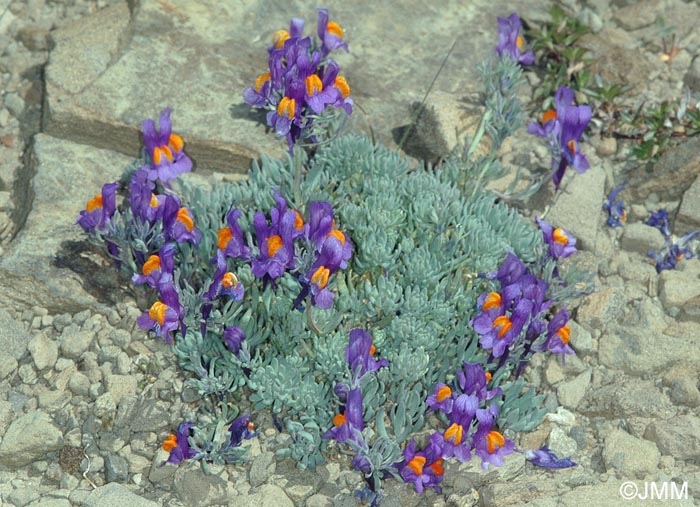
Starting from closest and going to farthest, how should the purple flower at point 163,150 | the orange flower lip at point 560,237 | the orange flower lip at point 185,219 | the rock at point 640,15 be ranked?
the orange flower lip at point 185,219, the orange flower lip at point 560,237, the purple flower at point 163,150, the rock at point 640,15

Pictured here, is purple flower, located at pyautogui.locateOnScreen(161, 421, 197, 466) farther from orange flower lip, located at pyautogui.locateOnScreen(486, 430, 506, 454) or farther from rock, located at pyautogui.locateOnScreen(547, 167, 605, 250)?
rock, located at pyautogui.locateOnScreen(547, 167, 605, 250)

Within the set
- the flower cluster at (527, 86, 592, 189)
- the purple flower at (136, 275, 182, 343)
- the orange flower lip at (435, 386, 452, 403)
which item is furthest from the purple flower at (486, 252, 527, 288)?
the purple flower at (136, 275, 182, 343)

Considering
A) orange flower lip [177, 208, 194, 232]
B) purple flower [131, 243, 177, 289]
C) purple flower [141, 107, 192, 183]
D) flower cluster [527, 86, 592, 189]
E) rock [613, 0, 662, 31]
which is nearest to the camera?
purple flower [131, 243, 177, 289]

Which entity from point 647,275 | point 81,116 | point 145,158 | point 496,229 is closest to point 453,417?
point 496,229

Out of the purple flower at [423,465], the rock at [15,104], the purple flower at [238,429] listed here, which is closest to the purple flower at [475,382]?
the purple flower at [423,465]

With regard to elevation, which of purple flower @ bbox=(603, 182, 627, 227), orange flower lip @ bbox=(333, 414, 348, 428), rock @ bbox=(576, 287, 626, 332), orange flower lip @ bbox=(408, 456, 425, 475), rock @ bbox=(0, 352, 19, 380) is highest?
purple flower @ bbox=(603, 182, 627, 227)

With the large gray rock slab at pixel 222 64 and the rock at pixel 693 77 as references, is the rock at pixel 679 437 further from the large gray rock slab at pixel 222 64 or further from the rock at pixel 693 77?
the rock at pixel 693 77

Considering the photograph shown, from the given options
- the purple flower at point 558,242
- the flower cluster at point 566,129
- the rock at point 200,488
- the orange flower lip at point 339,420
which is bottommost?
the rock at point 200,488
